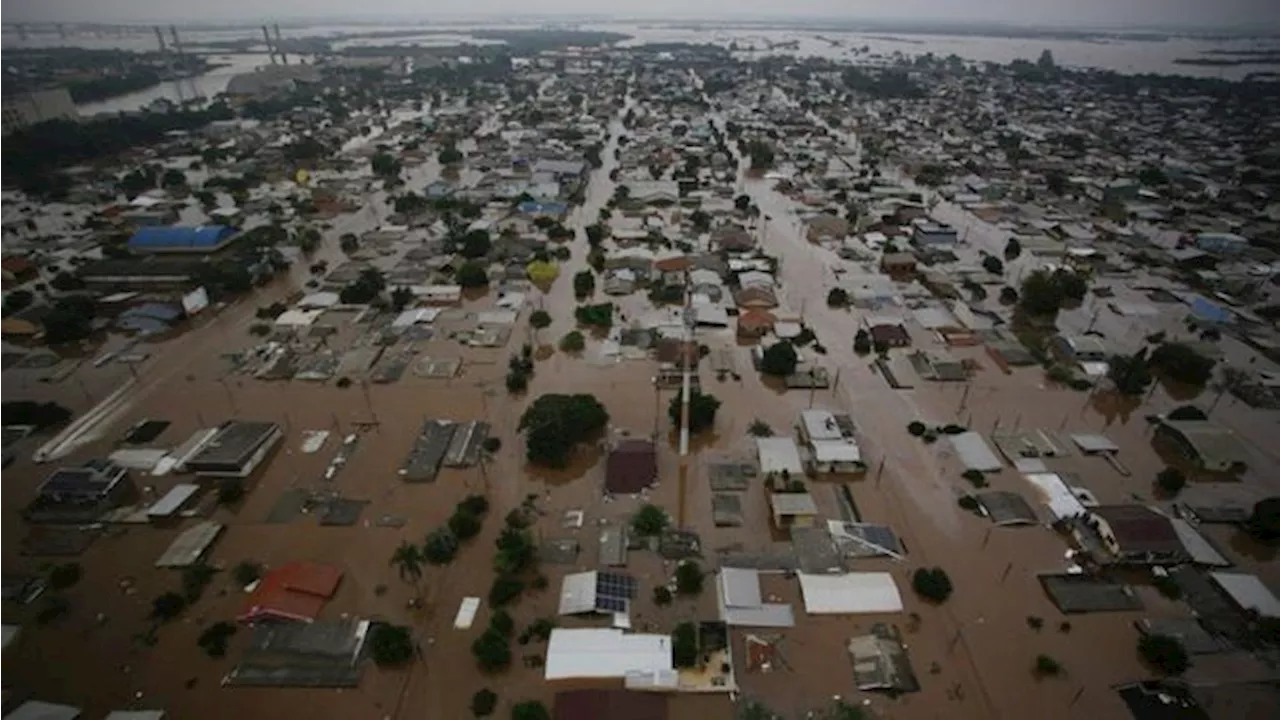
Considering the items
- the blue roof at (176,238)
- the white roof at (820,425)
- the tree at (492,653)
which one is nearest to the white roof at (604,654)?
the tree at (492,653)

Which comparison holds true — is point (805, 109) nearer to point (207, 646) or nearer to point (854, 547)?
point (854, 547)

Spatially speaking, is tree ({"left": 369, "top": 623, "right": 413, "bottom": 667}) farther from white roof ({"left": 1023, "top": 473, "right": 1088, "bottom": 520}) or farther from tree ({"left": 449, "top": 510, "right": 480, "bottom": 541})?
white roof ({"left": 1023, "top": 473, "right": 1088, "bottom": 520})

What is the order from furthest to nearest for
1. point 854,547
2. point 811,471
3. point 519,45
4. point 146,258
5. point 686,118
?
point 519,45 < point 686,118 < point 146,258 < point 811,471 < point 854,547

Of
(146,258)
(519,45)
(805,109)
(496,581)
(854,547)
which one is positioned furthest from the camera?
(519,45)

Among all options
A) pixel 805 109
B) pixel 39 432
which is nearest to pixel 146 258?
pixel 39 432

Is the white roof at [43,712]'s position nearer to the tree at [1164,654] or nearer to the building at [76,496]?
the building at [76,496]

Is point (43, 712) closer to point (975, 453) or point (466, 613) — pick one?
point (466, 613)

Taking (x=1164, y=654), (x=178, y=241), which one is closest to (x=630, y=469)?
(x=1164, y=654)
